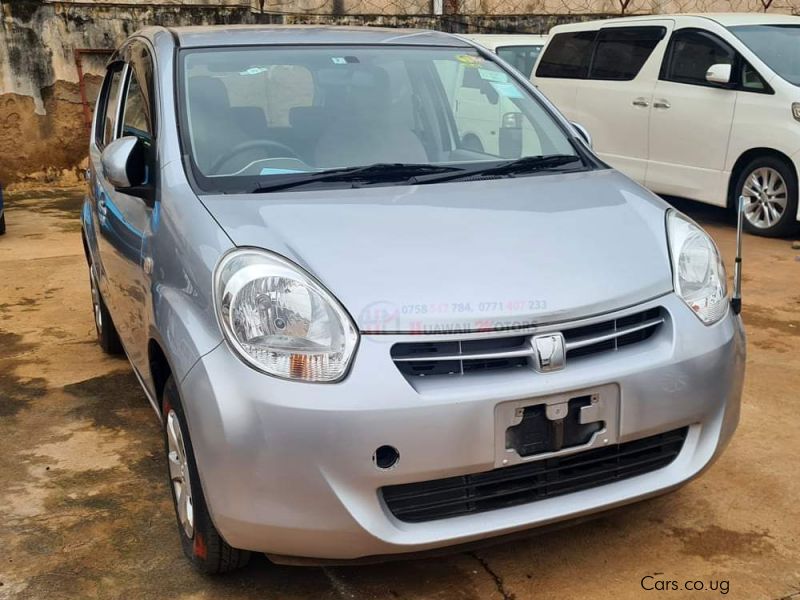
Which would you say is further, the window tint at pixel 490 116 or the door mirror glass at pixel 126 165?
the window tint at pixel 490 116

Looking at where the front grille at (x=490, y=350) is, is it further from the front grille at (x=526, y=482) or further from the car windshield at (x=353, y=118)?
the car windshield at (x=353, y=118)

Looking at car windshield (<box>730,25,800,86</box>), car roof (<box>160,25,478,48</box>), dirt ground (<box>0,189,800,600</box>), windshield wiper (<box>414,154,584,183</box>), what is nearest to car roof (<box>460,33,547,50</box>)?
car windshield (<box>730,25,800,86</box>)

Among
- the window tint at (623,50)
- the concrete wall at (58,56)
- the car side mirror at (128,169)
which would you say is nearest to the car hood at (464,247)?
the car side mirror at (128,169)

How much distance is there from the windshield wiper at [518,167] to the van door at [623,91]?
4612 millimetres

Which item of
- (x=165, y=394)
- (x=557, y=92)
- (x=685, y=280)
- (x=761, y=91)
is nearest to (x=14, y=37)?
(x=557, y=92)

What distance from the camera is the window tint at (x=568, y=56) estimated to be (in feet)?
27.6

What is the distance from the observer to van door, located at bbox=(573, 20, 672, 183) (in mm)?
7785

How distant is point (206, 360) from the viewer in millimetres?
2332

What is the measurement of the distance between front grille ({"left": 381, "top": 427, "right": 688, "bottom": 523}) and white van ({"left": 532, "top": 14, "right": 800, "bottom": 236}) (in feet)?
15.9

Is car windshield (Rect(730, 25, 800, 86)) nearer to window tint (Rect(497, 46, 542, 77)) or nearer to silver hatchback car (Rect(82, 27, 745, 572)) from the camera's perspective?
window tint (Rect(497, 46, 542, 77))

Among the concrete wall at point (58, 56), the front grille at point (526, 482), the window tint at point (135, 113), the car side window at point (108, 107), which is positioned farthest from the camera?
the concrete wall at point (58, 56)

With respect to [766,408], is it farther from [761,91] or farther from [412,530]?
[761,91]

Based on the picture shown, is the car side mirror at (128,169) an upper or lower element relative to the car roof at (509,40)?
lower

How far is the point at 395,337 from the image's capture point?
227 centimetres
